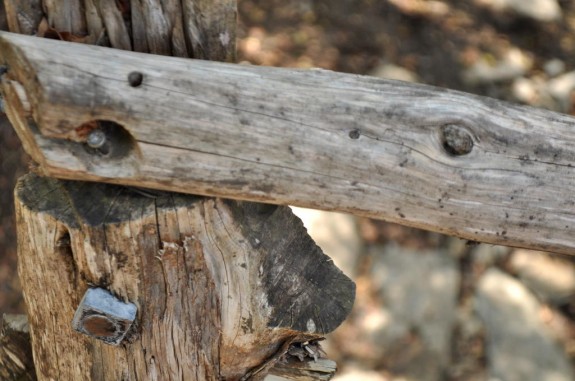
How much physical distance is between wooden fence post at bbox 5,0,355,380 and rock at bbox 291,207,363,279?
2355mm

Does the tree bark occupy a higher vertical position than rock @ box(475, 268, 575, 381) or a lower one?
lower

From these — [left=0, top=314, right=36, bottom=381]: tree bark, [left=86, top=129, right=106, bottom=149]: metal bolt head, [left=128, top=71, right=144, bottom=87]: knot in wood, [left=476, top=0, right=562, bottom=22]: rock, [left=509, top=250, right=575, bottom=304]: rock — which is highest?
[left=476, top=0, right=562, bottom=22]: rock

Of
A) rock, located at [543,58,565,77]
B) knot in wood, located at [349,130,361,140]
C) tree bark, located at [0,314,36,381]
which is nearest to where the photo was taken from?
knot in wood, located at [349,130,361,140]

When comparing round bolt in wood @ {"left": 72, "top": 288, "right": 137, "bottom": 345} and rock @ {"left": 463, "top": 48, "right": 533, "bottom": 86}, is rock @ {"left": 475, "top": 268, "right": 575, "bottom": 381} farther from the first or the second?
round bolt in wood @ {"left": 72, "top": 288, "right": 137, "bottom": 345}

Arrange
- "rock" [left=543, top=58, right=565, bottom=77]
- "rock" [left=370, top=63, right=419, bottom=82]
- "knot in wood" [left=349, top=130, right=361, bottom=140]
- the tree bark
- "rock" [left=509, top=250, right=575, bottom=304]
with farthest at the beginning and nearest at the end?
"rock" [left=543, top=58, right=565, bottom=77], "rock" [left=370, top=63, right=419, bottom=82], "rock" [left=509, top=250, right=575, bottom=304], the tree bark, "knot in wood" [left=349, top=130, right=361, bottom=140]

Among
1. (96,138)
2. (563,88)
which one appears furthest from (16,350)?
(563,88)

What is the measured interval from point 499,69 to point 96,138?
426 centimetres

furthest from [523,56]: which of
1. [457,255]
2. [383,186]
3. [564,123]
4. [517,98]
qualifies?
[383,186]

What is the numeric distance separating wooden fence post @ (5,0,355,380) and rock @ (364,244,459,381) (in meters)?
2.48

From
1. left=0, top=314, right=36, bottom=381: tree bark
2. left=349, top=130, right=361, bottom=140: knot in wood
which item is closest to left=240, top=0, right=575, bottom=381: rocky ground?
left=0, top=314, right=36, bottom=381: tree bark

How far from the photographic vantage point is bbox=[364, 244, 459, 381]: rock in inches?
179

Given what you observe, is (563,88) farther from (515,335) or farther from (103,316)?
(103,316)

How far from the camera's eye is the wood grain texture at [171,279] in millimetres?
1866

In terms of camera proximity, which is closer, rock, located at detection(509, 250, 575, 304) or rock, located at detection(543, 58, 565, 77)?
rock, located at detection(509, 250, 575, 304)
